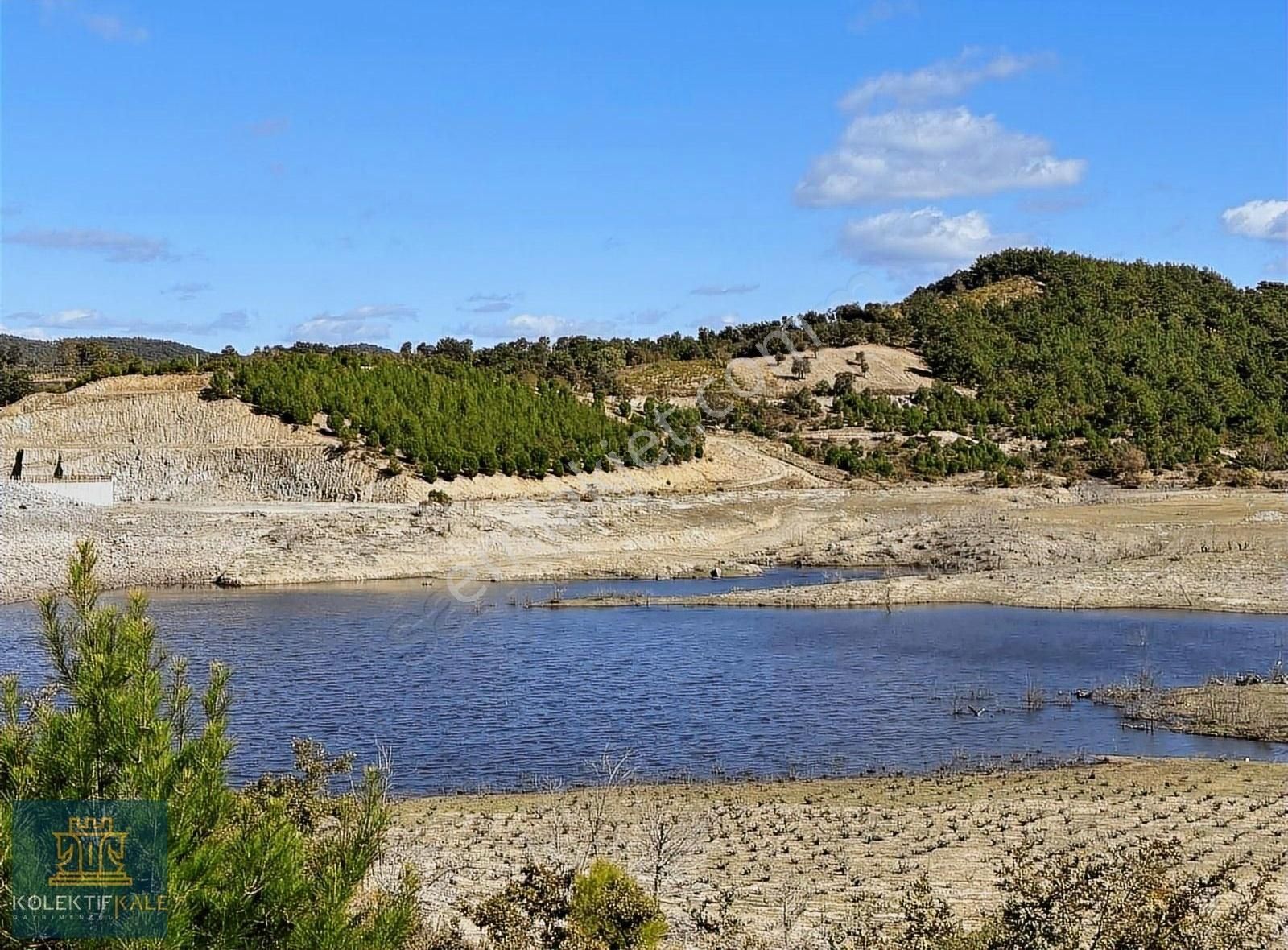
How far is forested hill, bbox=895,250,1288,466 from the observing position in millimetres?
81812

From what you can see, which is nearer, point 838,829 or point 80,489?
point 838,829

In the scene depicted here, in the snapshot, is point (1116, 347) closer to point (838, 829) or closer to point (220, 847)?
point (838, 829)

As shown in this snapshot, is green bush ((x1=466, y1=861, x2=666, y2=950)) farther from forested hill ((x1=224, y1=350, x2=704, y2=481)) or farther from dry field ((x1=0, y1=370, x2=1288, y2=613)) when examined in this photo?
forested hill ((x1=224, y1=350, x2=704, y2=481))

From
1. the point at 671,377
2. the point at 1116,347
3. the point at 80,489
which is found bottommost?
the point at 80,489

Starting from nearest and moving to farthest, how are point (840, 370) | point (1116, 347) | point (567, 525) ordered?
1. point (567, 525)
2. point (840, 370)
3. point (1116, 347)

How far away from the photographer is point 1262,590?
36.8 meters

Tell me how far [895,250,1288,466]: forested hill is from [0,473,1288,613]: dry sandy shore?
87.2 feet

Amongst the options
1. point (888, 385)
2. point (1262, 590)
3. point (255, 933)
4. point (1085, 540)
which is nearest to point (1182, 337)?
point (888, 385)

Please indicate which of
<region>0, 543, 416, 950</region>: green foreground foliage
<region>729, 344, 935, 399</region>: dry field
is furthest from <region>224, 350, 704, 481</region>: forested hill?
<region>0, 543, 416, 950</region>: green foreground foliage

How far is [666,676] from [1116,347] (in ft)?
253

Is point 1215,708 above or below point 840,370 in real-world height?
below

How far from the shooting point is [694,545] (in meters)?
50.0

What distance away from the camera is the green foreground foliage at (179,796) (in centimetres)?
754
